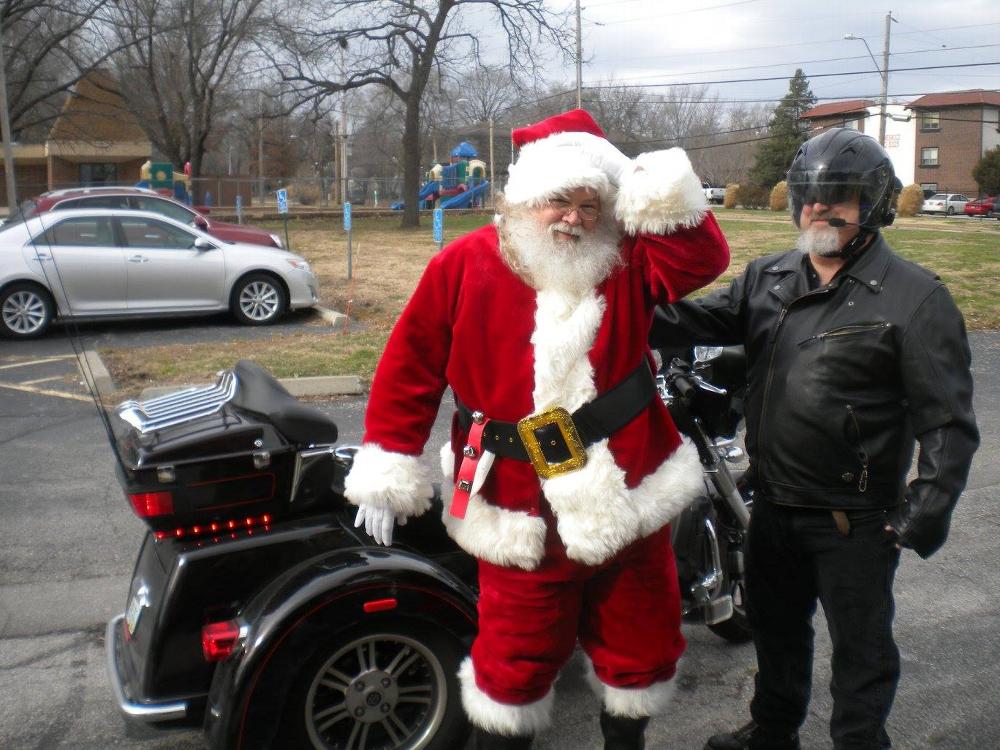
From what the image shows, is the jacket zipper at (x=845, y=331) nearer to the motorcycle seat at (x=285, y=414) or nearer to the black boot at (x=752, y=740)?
the black boot at (x=752, y=740)

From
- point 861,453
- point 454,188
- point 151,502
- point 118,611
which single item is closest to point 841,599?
point 861,453

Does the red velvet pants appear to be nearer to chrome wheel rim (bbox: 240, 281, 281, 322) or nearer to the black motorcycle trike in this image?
the black motorcycle trike

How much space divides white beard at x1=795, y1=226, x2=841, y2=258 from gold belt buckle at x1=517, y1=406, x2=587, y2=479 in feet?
2.77

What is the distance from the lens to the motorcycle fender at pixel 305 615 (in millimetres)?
2609

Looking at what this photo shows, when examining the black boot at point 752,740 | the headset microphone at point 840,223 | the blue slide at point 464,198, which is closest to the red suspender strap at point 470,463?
the headset microphone at point 840,223

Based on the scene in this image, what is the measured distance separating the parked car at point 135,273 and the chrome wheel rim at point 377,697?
924 centimetres

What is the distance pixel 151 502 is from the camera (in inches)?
105

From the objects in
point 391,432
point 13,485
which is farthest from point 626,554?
point 13,485

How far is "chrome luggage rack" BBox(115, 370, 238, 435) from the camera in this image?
2.84 metres

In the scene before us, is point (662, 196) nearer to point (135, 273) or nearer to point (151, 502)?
point (151, 502)

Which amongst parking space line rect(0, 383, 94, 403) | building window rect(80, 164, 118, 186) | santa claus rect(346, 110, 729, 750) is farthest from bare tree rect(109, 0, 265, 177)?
santa claus rect(346, 110, 729, 750)

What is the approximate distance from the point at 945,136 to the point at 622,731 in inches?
2773

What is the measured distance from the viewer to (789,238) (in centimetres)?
2288

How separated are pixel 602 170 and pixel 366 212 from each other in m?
36.8
